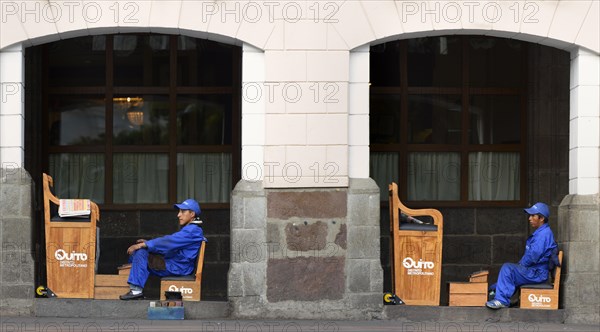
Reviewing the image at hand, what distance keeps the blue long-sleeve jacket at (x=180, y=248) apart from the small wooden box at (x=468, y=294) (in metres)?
3.24

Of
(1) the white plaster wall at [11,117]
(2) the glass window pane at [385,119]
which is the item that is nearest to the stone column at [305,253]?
(1) the white plaster wall at [11,117]

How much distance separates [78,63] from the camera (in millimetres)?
21125

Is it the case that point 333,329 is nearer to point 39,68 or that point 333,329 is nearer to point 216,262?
point 216,262

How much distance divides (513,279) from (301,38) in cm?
407

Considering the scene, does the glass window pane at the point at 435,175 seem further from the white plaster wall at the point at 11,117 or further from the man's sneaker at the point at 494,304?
the white plaster wall at the point at 11,117

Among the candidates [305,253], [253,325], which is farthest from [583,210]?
[253,325]

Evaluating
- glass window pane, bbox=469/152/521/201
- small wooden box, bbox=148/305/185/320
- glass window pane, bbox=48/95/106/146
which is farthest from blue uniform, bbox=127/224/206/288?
glass window pane, bbox=469/152/521/201

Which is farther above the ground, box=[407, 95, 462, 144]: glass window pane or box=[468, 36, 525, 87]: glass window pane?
box=[468, 36, 525, 87]: glass window pane

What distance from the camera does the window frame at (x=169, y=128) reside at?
829 inches

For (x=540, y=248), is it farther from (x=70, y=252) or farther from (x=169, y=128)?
(x=169, y=128)

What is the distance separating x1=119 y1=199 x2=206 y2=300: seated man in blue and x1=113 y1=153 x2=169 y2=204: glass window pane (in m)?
2.93

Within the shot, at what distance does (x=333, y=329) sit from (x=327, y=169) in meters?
2.28

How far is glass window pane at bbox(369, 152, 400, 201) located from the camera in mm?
21266

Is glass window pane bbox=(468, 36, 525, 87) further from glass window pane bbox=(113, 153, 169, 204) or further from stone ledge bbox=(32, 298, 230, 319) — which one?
stone ledge bbox=(32, 298, 230, 319)
